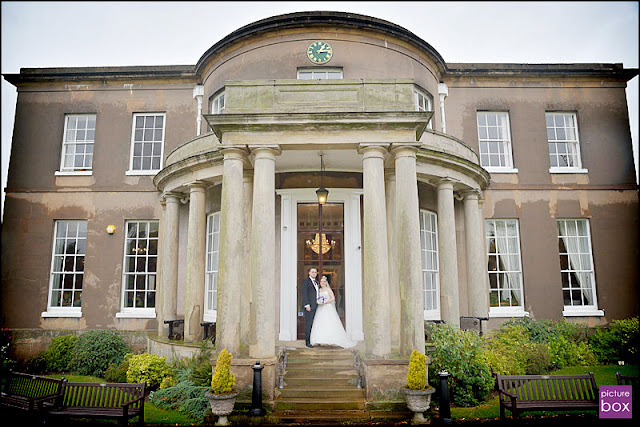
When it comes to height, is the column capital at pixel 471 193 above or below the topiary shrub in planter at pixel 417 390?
above

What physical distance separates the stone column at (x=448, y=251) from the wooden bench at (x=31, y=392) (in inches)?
341

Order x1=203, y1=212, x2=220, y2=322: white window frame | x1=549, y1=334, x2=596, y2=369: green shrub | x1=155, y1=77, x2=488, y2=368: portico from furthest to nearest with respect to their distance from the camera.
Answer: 1. x1=203, y1=212, x2=220, y2=322: white window frame
2. x1=549, y1=334, x2=596, y2=369: green shrub
3. x1=155, y1=77, x2=488, y2=368: portico

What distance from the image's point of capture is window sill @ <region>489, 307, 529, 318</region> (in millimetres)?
12977

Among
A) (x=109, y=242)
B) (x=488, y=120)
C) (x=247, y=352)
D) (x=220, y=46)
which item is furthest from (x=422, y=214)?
(x=109, y=242)

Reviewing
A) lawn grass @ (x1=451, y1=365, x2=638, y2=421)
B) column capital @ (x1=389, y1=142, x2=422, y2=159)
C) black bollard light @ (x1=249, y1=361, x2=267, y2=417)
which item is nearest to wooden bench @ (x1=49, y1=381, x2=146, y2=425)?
black bollard light @ (x1=249, y1=361, x2=267, y2=417)

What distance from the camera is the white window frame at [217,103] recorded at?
13.0 m

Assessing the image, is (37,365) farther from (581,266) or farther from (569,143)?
(569,143)

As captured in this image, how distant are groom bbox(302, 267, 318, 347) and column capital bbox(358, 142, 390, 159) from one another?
3.12 m

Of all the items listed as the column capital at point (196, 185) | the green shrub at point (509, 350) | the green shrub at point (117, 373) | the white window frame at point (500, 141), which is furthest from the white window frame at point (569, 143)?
the green shrub at point (117, 373)

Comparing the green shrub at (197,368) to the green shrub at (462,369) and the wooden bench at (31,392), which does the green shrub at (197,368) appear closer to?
the wooden bench at (31,392)

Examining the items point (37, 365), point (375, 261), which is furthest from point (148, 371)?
point (375, 261)

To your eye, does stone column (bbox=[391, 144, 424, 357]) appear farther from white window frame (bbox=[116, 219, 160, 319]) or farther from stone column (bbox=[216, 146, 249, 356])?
white window frame (bbox=[116, 219, 160, 319])

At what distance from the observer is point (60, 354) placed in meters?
12.2

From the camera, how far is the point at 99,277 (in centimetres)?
1354
